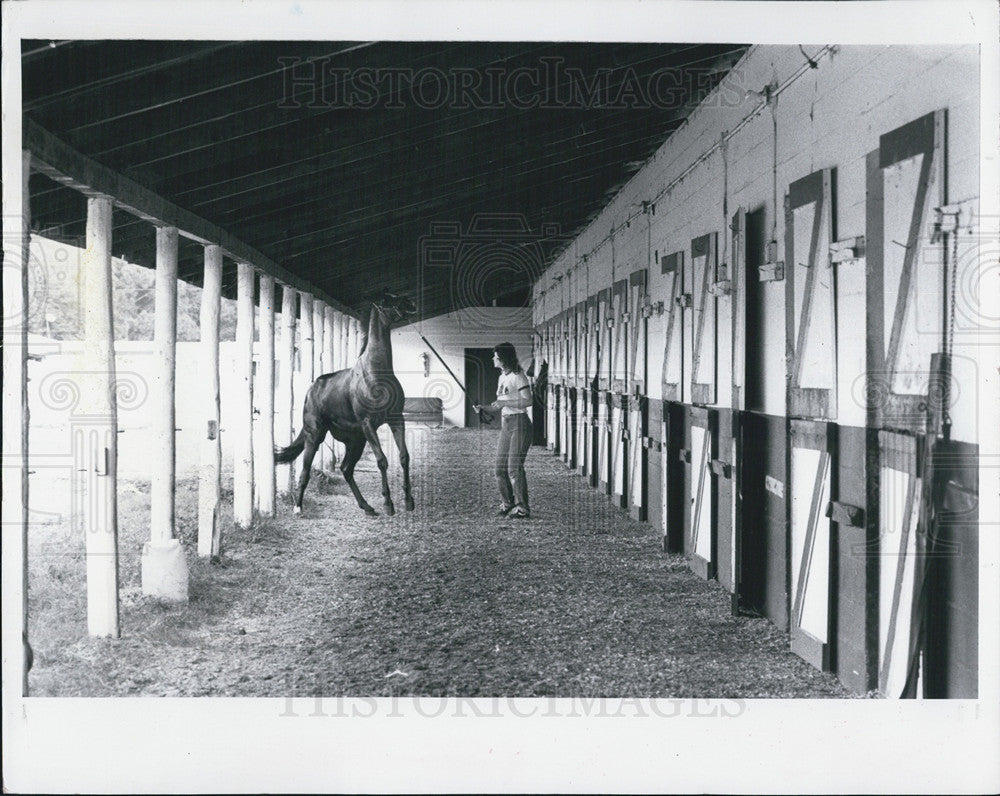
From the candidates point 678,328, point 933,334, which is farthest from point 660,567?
point 933,334

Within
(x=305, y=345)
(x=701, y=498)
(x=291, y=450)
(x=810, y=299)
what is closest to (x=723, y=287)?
(x=810, y=299)

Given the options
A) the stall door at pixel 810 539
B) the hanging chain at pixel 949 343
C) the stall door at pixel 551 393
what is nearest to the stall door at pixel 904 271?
the hanging chain at pixel 949 343

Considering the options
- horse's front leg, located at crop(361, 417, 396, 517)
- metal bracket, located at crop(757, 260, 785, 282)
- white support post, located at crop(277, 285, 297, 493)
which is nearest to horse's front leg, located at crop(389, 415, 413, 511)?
horse's front leg, located at crop(361, 417, 396, 517)

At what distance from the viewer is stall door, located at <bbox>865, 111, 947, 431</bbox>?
286cm

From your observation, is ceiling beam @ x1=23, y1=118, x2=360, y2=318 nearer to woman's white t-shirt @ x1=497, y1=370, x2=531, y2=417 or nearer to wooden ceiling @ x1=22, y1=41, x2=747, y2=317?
wooden ceiling @ x1=22, y1=41, x2=747, y2=317

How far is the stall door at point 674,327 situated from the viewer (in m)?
6.05

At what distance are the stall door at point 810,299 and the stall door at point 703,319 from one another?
1.15m

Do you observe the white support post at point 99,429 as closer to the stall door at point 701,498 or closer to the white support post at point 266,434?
the white support post at point 266,434

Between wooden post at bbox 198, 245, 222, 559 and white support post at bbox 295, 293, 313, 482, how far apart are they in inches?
30.7

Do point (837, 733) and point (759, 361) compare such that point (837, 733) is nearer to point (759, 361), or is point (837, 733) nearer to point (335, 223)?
point (759, 361)

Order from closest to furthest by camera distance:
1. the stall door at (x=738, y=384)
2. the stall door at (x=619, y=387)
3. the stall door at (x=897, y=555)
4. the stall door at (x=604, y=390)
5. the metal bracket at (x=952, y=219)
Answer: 1. the metal bracket at (x=952, y=219)
2. the stall door at (x=897, y=555)
3. the stall door at (x=738, y=384)
4. the stall door at (x=619, y=387)
5. the stall door at (x=604, y=390)

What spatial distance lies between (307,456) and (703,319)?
258 cm

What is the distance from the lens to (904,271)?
3.01m

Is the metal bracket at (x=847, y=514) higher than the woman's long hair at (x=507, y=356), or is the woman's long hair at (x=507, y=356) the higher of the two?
the woman's long hair at (x=507, y=356)
